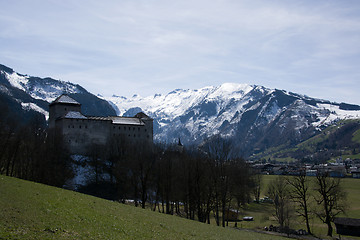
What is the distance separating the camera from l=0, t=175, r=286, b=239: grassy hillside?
20.6m

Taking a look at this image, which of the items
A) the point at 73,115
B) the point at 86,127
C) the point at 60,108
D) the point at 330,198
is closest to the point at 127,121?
the point at 86,127

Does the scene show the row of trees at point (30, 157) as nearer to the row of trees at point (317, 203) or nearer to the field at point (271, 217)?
the field at point (271, 217)

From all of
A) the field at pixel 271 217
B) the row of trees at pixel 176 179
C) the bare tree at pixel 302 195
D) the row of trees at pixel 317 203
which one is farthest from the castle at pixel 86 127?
the bare tree at pixel 302 195

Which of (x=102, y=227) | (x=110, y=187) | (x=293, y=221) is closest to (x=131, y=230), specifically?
(x=102, y=227)

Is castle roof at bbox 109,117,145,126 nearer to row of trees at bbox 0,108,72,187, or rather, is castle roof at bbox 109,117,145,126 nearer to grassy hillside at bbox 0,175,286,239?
row of trees at bbox 0,108,72,187

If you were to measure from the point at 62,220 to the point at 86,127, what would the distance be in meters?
89.3

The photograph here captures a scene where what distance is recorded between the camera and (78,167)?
10131cm

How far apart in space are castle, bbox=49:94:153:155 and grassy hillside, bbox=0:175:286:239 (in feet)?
249

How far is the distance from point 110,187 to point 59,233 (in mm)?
76118

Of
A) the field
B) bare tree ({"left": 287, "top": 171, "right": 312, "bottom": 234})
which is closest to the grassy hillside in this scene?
bare tree ({"left": 287, "top": 171, "right": 312, "bottom": 234})

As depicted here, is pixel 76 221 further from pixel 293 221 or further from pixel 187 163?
pixel 293 221

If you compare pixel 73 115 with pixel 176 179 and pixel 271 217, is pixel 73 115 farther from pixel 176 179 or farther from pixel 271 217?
pixel 271 217

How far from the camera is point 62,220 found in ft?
78.3

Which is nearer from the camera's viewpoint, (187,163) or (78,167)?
(187,163)
